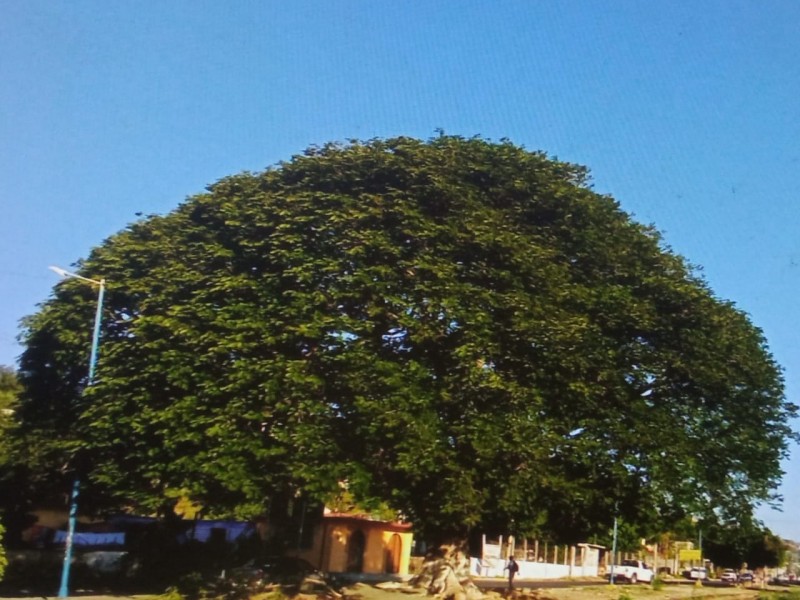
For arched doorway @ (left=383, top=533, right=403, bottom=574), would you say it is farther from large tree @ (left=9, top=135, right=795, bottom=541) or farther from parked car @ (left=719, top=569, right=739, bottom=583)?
parked car @ (left=719, top=569, right=739, bottom=583)

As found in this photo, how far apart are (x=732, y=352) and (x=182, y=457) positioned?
16.5 metres

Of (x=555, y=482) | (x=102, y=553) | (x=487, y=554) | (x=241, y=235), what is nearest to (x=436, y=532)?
(x=555, y=482)

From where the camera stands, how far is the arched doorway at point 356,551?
144 feet

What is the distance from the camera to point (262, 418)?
22.5m

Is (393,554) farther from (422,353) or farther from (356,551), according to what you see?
(422,353)

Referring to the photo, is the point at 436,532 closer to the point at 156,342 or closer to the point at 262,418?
the point at 262,418

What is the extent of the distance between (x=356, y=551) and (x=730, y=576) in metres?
49.2

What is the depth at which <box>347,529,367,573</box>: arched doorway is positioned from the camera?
4388 centimetres

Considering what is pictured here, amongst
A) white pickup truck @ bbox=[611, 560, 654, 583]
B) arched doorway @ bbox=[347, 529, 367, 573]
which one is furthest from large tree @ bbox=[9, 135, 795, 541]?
white pickup truck @ bbox=[611, 560, 654, 583]

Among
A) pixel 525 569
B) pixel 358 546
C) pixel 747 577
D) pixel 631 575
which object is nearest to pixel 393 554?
pixel 358 546

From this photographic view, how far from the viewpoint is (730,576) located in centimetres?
7919

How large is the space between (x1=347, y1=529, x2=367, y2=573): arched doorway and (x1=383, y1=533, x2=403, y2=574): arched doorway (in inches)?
92.2

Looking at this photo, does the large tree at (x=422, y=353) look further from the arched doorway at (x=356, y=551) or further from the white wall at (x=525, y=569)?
the white wall at (x=525, y=569)

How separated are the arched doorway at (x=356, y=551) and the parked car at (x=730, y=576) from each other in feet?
146
